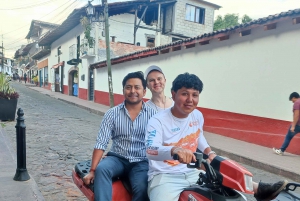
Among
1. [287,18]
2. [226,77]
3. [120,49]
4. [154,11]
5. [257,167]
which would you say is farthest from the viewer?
[154,11]

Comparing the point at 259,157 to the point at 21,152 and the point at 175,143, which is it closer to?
the point at 175,143

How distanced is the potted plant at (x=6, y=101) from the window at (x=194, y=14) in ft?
51.0

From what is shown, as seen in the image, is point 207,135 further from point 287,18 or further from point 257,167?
point 287,18

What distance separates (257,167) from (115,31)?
48.7 ft

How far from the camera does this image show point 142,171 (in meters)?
2.18

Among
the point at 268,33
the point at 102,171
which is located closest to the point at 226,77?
the point at 268,33

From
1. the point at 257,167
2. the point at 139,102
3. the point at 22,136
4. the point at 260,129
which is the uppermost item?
the point at 139,102

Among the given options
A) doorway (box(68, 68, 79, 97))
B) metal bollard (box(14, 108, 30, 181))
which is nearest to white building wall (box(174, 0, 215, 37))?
doorway (box(68, 68, 79, 97))

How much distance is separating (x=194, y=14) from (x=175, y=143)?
69.1 feet

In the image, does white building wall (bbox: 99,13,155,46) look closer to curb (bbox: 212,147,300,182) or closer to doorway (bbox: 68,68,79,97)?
doorway (bbox: 68,68,79,97)

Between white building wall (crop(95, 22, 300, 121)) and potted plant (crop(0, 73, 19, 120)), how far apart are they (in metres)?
6.20

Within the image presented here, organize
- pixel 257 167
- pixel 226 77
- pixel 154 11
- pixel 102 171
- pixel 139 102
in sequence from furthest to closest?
pixel 154 11 < pixel 226 77 < pixel 257 167 < pixel 139 102 < pixel 102 171

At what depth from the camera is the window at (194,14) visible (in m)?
20.6

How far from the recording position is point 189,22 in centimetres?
2078
